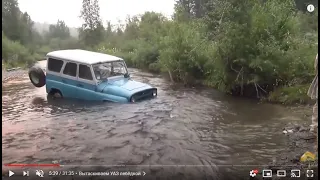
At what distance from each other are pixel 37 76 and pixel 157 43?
220 inches

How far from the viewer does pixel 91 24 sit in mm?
4555

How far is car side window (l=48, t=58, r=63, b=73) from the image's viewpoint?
7.57m

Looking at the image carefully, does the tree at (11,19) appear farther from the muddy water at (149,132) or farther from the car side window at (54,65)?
the car side window at (54,65)

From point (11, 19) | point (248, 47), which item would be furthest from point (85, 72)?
point (248, 47)

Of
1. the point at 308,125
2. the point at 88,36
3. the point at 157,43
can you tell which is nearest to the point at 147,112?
the point at 88,36

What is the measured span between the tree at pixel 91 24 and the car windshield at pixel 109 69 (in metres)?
1.86

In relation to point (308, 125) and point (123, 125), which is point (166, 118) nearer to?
point (123, 125)

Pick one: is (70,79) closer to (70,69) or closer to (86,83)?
(70,69)

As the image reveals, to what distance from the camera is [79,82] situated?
7.34 m

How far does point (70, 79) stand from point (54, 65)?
1.82ft

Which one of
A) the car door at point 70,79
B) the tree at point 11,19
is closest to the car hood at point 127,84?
the car door at point 70,79

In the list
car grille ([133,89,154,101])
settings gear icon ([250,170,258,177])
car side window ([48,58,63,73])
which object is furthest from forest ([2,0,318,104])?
settings gear icon ([250,170,258,177])

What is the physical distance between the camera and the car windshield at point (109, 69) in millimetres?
7285

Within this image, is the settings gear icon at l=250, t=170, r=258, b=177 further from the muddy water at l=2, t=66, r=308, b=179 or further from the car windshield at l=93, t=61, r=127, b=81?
the car windshield at l=93, t=61, r=127, b=81
